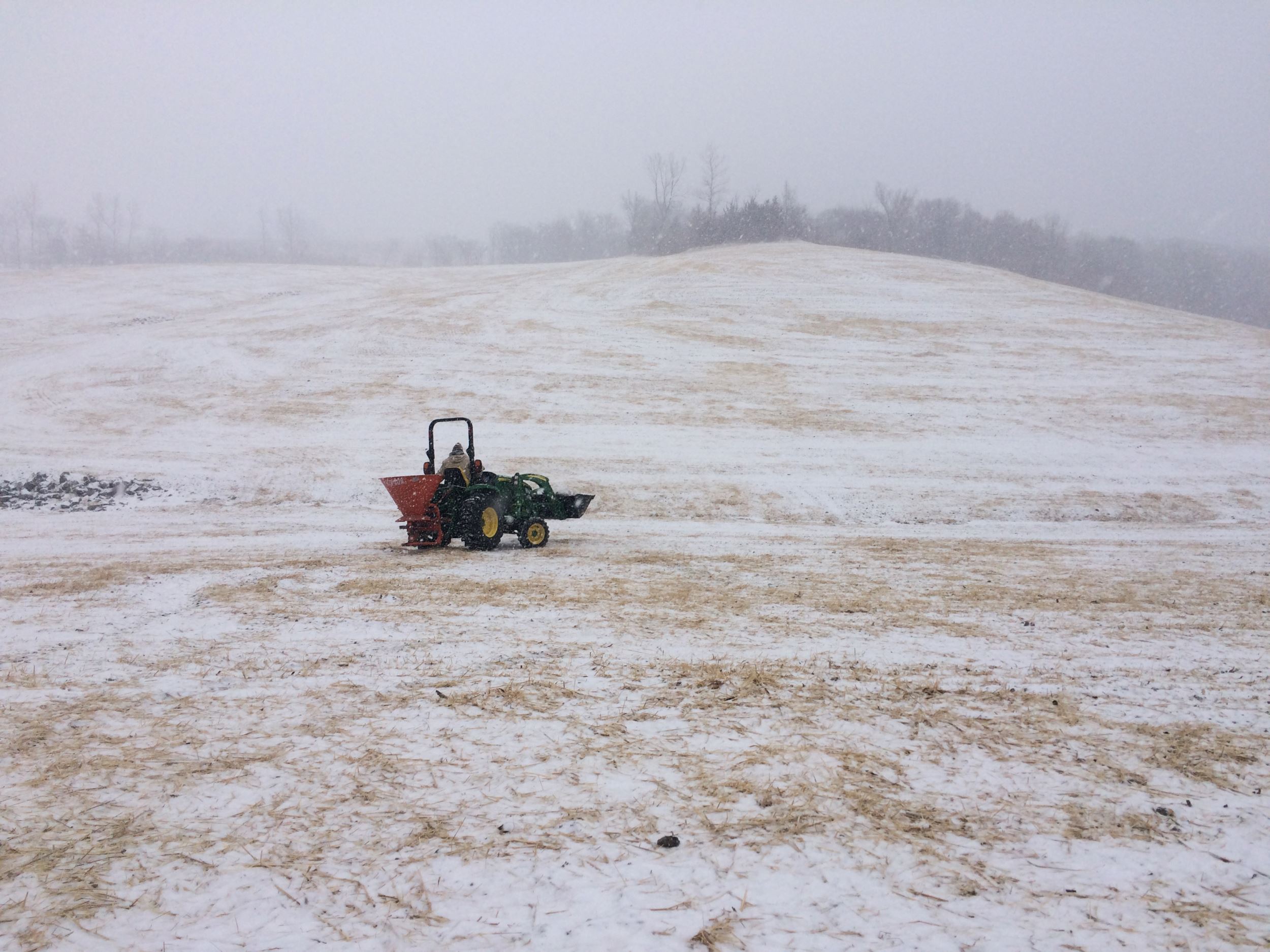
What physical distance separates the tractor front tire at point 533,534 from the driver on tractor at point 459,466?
1.24 m

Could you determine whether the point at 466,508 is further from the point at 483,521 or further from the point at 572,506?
the point at 572,506

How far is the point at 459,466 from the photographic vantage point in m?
11.7

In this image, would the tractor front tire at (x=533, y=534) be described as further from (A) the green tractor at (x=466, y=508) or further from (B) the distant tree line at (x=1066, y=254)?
(B) the distant tree line at (x=1066, y=254)

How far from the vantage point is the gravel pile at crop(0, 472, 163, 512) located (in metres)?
16.2

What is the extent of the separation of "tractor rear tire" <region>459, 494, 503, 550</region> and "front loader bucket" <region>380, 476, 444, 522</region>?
60 centimetres

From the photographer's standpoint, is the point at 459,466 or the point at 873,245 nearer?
the point at 459,466

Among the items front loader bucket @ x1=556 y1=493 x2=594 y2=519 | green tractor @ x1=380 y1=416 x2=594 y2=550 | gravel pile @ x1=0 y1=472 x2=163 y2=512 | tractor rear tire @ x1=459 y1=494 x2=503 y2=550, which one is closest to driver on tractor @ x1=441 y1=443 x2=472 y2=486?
green tractor @ x1=380 y1=416 x2=594 y2=550

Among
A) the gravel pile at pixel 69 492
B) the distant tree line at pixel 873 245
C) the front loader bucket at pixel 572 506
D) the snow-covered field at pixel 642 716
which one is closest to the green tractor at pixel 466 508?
the front loader bucket at pixel 572 506

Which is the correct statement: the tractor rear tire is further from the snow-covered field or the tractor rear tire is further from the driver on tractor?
the snow-covered field

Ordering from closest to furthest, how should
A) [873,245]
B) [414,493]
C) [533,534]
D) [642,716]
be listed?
[642,716] → [414,493] → [533,534] → [873,245]

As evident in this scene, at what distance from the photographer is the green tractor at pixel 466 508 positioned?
1150 cm

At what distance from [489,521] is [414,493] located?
1324 millimetres

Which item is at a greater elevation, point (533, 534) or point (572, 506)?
point (572, 506)

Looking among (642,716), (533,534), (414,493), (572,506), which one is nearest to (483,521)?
(533,534)
